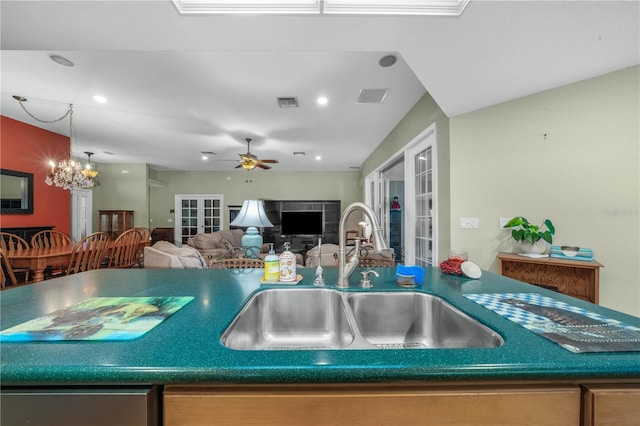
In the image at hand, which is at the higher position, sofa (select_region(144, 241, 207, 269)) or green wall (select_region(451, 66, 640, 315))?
green wall (select_region(451, 66, 640, 315))

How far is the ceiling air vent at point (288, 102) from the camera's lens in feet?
10.1

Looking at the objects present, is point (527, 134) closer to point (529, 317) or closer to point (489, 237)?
point (489, 237)

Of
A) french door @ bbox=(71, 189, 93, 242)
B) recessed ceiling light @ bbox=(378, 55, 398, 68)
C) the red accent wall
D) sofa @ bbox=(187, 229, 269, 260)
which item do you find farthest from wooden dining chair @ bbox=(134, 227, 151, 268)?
recessed ceiling light @ bbox=(378, 55, 398, 68)

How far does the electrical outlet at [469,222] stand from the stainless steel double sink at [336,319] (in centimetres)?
181

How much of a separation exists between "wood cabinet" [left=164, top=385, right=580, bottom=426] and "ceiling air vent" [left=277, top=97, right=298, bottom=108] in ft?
10.1

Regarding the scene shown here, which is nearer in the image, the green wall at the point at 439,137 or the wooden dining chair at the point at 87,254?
the green wall at the point at 439,137

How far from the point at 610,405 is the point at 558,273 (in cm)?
221

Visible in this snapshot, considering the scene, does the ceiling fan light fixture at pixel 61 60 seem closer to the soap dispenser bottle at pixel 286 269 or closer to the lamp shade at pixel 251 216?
the lamp shade at pixel 251 216

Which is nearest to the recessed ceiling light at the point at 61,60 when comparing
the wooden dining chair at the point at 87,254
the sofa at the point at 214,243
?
the wooden dining chair at the point at 87,254

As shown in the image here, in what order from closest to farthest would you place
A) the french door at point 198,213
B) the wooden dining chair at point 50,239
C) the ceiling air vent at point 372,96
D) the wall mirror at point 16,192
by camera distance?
the ceiling air vent at point 372,96, the wooden dining chair at point 50,239, the wall mirror at point 16,192, the french door at point 198,213

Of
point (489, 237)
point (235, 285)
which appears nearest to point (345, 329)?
point (235, 285)

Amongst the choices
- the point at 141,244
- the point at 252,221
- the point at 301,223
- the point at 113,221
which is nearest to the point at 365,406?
the point at 252,221

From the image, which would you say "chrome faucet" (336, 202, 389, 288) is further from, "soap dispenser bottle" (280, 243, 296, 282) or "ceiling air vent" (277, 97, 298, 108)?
"ceiling air vent" (277, 97, 298, 108)

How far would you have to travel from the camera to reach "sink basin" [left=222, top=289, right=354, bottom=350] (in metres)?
1.08
